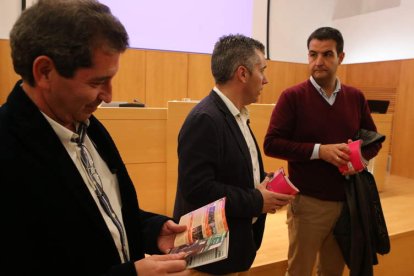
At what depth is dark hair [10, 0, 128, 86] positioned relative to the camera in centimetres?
70

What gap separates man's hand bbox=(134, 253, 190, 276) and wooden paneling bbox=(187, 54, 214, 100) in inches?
195

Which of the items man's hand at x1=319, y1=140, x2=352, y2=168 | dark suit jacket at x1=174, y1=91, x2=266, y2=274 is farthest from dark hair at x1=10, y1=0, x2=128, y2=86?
man's hand at x1=319, y1=140, x2=352, y2=168

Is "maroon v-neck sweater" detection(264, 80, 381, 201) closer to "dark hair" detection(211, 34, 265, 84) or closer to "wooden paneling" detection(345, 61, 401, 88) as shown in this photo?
"dark hair" detection(211, 34, 265, 84)

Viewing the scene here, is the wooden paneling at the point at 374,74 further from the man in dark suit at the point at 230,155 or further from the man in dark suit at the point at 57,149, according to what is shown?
the man in dark suit at the point at 57,149

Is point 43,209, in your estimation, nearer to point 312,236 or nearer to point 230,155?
point 230,155

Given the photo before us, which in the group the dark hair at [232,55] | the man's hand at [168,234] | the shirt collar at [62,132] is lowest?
the man's hand at [168,234]

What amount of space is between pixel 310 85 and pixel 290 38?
5.33 metres

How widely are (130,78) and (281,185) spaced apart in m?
4.21

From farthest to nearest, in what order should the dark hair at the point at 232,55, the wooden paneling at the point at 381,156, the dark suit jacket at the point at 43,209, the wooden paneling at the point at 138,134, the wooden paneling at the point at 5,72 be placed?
the wooden paneling at the point at 5,72 → the wooden paneling at the point at 381,156 → the wooden paneling at the point at 138,134 → the dark hair at the point at 232,55 → the dark suit jacket at the point at 43,209

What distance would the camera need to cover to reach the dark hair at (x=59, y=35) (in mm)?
699

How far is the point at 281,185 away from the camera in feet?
4.56

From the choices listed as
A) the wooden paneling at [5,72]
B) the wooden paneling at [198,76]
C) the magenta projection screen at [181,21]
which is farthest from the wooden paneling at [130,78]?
the wooden paneling at [5,72]

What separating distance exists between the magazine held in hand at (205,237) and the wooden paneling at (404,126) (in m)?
5.15

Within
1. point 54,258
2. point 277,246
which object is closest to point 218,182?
point 54,258
